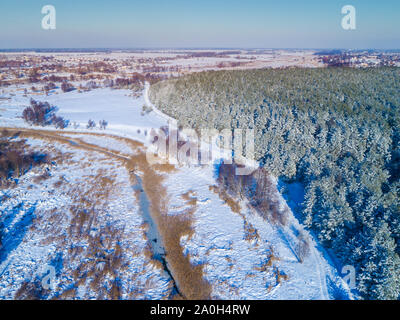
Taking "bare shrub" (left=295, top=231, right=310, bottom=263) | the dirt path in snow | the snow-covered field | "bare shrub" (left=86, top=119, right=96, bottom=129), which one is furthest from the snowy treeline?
"bare shrub" (left=86, top=119, right=96, bottom=129)

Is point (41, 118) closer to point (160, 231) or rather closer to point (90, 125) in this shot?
point (90, 125)

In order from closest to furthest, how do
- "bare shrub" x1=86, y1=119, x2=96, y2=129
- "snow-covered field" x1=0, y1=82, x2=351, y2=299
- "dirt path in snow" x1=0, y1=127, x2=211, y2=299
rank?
"snow-covered field" x1=0, y1=82, x2=351, y2=299 → "dirt path in snow" x1=0, y1=127, x2=211, y2=299 → "bare shrub" x1=86, y1=119, x2=96, y2=129

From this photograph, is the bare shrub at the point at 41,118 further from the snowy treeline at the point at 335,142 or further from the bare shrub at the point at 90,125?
the snowy treeline at the point at 335,142

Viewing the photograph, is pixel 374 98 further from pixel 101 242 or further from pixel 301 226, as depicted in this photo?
pixel 101 242

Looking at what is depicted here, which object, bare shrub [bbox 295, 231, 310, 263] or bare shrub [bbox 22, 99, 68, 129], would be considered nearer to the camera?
bare shrub [bbox 295, 231, 310, 263]

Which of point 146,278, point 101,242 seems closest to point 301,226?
point 146,278

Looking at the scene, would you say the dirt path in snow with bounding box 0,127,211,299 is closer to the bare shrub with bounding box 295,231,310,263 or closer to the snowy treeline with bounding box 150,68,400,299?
the bare shrub with bounding box 295,231,310,263

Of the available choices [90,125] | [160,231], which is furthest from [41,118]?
[160,231]
